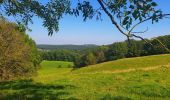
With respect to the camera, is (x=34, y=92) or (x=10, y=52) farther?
(x=10, y=52)

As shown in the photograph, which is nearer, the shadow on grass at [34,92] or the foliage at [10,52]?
the shadow on grass at [34,92]

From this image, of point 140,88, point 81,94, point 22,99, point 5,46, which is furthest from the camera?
point 5,46

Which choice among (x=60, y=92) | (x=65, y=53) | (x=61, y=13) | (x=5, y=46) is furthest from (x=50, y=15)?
Answer: (x=65, y=53)

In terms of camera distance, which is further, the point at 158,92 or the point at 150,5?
the point at 158,92

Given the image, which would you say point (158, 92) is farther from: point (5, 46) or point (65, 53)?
point (65, 53)

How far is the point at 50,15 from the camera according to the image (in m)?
9.64

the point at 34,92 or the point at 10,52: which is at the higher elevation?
the point at 10,52

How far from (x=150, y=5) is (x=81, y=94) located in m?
11.2

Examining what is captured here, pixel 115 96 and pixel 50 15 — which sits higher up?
pixel 50 15

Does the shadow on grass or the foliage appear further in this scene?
the foliage

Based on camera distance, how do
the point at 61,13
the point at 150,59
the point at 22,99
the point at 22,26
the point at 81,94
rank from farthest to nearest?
1. the point at 150,59
2. the point at 81,94
3. the point at 22,99
4. the point at 22,26
5. the point at 61,13

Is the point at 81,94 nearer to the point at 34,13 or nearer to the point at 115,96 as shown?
the point at 115,96

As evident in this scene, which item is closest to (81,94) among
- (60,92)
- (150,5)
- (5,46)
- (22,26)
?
(60,92)

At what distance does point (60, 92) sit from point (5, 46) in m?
28.1
